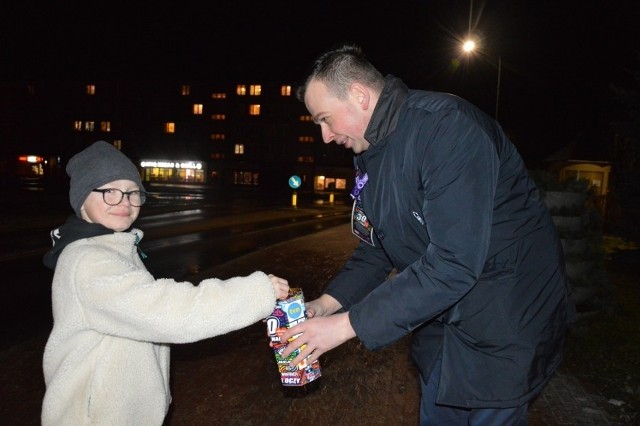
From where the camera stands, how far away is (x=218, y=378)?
15.1 feet

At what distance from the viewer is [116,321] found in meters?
1.79

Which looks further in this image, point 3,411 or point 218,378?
point 218,378

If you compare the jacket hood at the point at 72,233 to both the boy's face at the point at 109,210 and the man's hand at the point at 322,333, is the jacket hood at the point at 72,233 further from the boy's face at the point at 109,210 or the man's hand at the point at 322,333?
the man's hand at the point at 322,333

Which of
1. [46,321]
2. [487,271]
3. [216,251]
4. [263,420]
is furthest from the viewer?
[216,251]

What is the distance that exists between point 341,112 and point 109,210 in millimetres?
1269

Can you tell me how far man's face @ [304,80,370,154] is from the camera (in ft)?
6.24

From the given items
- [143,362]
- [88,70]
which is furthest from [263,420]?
[88,70]

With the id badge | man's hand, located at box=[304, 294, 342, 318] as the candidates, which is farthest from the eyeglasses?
the id badge

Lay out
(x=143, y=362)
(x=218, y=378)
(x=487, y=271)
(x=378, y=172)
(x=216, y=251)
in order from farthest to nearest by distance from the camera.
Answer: (x=216, y=251) < (x=218, y=378) < (x=143, y=362) < (x=378, y=172) < (x=487, y=271)

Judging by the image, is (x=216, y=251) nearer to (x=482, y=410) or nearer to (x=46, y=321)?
(x=46, y=321)

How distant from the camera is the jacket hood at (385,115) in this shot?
5.89ft

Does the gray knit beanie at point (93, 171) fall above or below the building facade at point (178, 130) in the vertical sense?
below

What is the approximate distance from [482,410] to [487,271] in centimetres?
70

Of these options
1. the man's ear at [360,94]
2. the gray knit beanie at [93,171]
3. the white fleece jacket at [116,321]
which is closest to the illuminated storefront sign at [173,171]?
the gray knit beanie at [93,171]
